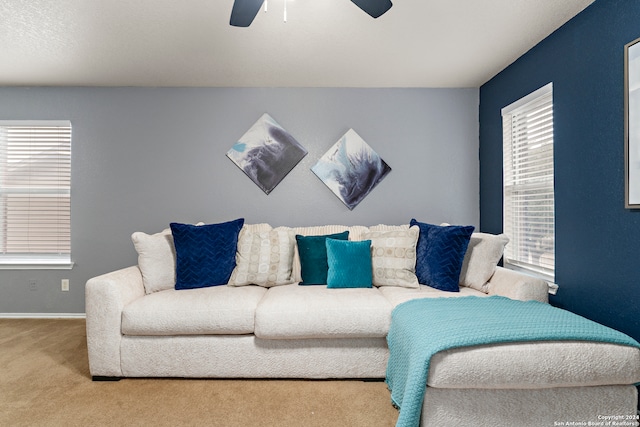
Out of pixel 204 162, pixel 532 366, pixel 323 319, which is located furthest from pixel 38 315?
pixel 532 366

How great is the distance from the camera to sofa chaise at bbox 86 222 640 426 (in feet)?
5.43

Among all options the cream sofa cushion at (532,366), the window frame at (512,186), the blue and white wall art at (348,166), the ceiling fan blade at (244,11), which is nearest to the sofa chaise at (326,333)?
the cream sofa cushion at (532,366)

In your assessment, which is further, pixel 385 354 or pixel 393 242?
pixel 393 242

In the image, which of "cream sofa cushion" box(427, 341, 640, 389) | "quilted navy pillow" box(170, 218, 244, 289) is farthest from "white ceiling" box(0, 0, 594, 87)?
"cream sofa cushion" box(427, 341, 640, 389)

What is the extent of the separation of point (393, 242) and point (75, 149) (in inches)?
130

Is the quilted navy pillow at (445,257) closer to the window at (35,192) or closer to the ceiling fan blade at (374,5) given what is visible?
the ceiling fan blade at (374,5)

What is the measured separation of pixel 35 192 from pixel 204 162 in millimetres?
1799

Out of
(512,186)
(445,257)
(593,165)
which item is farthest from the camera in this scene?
(512,186)

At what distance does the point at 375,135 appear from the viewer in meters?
3.78

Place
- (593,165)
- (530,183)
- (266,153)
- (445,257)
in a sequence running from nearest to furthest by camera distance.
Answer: (593,165), (445,257), (530,183), (266,153)

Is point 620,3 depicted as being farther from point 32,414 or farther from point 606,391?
point 32,414

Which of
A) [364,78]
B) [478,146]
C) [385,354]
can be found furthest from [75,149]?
[478,146]

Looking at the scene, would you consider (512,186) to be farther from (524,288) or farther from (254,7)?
(254,7)

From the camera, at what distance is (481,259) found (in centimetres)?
275
